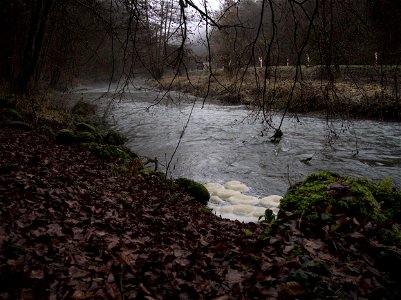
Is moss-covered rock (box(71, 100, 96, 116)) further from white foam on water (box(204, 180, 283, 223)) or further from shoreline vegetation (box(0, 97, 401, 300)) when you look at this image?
shoreline vegetation (box(0, 97, 401, 300))

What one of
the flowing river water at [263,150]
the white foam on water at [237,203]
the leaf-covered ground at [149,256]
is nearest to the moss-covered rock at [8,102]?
the flowing river water at [263,150]

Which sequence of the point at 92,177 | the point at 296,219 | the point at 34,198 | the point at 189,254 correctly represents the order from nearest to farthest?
the point at 189,254 < the point at 296,219 < the point at 34,198 < the point at 92,177

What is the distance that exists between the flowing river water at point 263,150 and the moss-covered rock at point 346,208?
2.25 meters

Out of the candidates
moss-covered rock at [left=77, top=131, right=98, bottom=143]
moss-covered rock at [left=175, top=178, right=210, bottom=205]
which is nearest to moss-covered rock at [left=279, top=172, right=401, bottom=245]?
moss-covered rock at [left=175, top=178, right=210, bottom=205]

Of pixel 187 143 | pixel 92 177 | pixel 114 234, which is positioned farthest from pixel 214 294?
pixel 187 143

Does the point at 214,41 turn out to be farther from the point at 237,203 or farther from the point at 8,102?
the point at 8,102

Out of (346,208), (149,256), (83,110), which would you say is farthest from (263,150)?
(83,110)

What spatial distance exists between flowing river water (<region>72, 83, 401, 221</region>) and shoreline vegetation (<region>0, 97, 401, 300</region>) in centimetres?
233

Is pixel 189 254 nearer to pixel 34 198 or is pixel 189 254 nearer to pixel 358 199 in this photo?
pixel 358 199

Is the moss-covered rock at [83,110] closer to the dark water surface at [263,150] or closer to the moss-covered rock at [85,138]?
the dark water surface at [263,150]

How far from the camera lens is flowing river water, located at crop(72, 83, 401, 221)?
9.00 metres

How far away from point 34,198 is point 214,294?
3060 mm


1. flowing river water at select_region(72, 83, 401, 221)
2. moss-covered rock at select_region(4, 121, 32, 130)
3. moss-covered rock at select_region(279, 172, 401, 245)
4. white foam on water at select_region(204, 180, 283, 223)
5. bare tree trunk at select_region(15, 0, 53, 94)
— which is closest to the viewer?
moss-covered rock at select_region(279, 172, 401, 245)

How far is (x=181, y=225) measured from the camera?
16.7 ft
